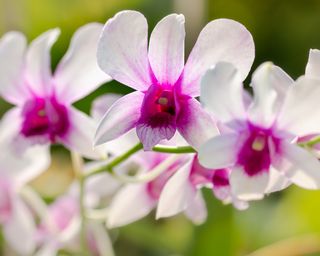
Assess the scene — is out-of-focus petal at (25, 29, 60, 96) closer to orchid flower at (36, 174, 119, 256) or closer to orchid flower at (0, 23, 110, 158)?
orchid flower at (0, 23, 110, 158)

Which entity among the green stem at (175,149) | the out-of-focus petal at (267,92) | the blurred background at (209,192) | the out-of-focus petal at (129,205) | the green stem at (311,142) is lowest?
the blurred background at (209,192)

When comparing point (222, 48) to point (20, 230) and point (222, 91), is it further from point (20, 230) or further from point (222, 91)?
point (20, 230)

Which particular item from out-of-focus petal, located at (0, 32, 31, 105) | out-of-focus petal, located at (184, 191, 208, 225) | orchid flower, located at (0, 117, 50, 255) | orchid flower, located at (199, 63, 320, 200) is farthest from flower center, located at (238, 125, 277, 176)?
orchid flower, located at (0, 117, 50, 255)

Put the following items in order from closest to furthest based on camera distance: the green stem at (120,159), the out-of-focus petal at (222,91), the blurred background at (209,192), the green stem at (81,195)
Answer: the out-of-focus petal at (222,91) → the green stem at (120,159) → the green stem at (81,195) → the blurred background at (209,192)

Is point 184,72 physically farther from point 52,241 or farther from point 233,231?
point 233,231

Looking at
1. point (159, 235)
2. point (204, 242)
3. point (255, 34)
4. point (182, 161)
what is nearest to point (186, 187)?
point (182, 161)

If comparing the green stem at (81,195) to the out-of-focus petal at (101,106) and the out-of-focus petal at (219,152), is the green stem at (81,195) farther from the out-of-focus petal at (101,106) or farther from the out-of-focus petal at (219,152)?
the out-of-focus petal at (219,152)

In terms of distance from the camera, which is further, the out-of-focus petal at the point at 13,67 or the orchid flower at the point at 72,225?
the orchid flower at the point at 72,225

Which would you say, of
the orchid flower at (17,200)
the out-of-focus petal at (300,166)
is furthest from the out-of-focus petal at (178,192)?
the orchid flower at (17,200)

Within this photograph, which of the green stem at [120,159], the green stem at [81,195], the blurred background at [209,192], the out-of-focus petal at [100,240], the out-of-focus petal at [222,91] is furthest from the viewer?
the blurred background at [209,192]
